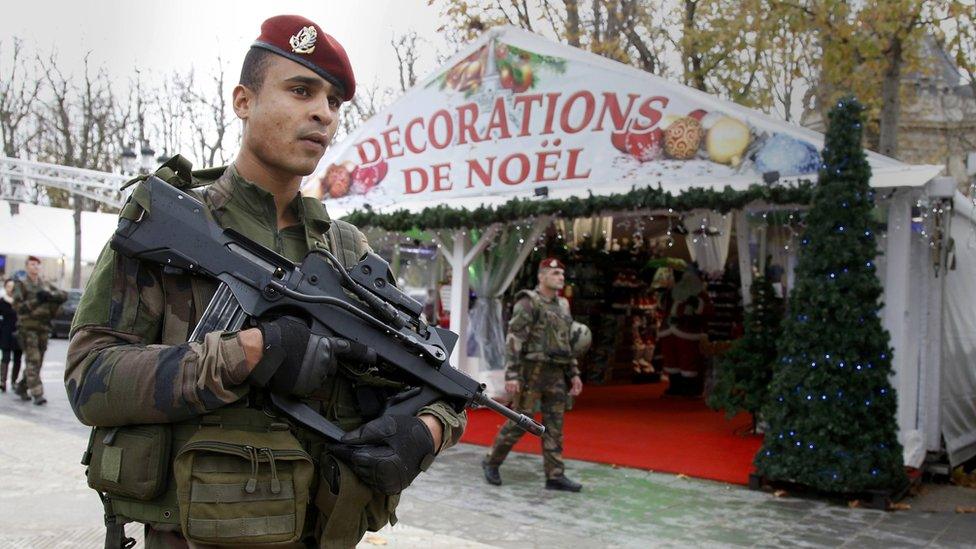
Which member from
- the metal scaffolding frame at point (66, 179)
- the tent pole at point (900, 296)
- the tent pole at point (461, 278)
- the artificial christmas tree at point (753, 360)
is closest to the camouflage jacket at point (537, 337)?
the artificial christmas tree at point (753, 360)

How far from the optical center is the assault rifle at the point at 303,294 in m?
1.75

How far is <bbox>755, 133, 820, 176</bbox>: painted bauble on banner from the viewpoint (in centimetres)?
796

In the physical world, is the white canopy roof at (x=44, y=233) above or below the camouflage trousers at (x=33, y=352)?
above

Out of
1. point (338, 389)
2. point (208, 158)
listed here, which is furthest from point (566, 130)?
point (208, 158)

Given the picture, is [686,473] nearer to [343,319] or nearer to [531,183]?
[531,183]

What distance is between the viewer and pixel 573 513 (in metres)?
6.26

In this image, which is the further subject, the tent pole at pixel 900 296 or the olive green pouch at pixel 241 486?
the tent pole at pixel 900 296

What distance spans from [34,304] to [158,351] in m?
9.92

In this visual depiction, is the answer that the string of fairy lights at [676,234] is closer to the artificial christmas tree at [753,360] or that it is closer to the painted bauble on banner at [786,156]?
the painted bauble on banner at [786,156]

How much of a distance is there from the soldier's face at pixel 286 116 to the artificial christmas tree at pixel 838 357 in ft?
18.9

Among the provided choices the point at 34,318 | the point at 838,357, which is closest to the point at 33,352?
the point at 34,318

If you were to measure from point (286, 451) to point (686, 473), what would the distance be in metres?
6.62

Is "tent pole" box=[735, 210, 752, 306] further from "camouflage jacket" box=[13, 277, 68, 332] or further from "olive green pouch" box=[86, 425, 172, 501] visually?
"olive green pouch" box=[86, 425, 172, 501]

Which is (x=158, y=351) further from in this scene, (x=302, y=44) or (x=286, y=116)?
(x=302, y=44)
